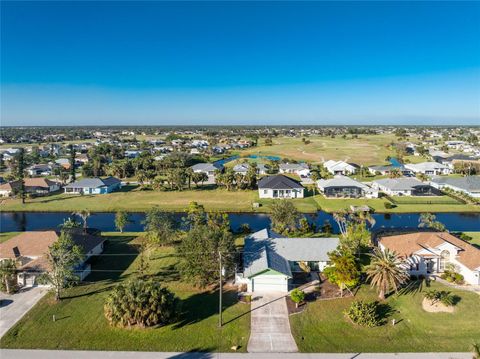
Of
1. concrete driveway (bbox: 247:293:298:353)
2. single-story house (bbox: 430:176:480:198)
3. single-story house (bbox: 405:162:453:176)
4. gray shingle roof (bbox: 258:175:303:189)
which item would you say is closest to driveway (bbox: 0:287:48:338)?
concrete driveway (bbox: 247:293:298:353)

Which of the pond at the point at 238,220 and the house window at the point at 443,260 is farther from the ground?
the house window at the point at 443,260

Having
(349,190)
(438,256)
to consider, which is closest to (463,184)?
(349,190)

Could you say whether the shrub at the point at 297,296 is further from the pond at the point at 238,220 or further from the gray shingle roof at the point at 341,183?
the gray shingle roof at the point at 341,183

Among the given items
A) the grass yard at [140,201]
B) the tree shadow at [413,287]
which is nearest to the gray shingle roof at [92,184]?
the grass yard at [140,201]

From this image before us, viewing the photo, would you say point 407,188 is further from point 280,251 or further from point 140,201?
point 140,201

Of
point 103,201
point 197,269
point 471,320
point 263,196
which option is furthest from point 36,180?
point 471,320

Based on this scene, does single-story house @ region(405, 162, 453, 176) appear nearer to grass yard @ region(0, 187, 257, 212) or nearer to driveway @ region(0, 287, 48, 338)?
grass yard @ region(0, 187, 257, 212)
